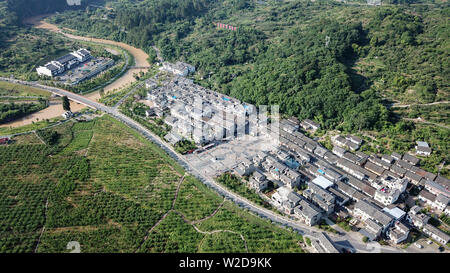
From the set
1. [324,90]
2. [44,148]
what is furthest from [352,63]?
[44,148]

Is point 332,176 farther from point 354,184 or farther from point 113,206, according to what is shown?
point 113,206

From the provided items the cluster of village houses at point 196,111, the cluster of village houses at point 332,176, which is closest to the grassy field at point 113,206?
the cluster of village houses at point 332,176

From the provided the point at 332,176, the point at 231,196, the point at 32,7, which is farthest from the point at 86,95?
the point at 32,7

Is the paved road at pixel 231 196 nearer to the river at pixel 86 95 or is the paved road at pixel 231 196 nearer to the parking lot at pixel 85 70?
the river at pixel 86 95

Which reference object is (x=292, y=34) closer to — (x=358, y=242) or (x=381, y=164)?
(x=381, y=164)

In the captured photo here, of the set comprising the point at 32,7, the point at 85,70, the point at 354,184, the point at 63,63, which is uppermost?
the point at 32,7
